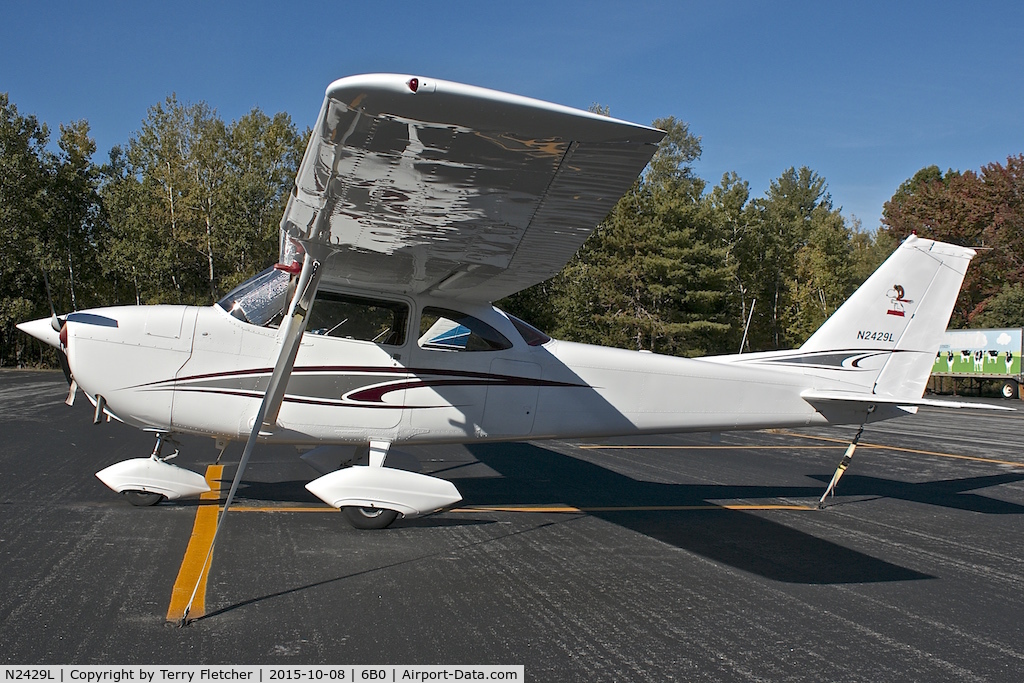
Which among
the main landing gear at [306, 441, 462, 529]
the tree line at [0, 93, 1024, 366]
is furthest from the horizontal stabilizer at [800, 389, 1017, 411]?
the tree line at [0, 93, 1024, 366]

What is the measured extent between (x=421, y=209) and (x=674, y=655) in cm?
275

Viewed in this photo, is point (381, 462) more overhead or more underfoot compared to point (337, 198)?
more underfoot

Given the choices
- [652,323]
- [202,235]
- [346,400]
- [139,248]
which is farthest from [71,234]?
[346,400]

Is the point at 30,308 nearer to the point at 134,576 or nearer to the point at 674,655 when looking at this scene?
the point at 134,576

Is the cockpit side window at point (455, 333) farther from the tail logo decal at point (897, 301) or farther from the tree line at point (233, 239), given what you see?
Result: the tree line at point (233, 239)

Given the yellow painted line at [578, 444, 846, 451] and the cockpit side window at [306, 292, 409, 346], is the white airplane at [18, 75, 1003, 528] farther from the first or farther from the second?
the yellow painted line at [578, 444, 846, 451]

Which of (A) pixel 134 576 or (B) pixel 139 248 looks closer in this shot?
(A) pixel 134 576

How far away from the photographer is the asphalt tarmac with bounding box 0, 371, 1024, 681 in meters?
3.66

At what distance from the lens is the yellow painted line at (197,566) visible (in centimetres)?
409

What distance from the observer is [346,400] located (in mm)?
6320

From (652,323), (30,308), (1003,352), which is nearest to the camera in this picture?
(1003,352)

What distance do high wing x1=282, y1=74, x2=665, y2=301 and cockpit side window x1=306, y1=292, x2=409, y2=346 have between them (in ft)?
2.31

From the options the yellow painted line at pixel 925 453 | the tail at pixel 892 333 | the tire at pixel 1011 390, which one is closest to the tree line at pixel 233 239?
the tire at pixel 1011 390

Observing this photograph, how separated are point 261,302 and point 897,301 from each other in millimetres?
6327
